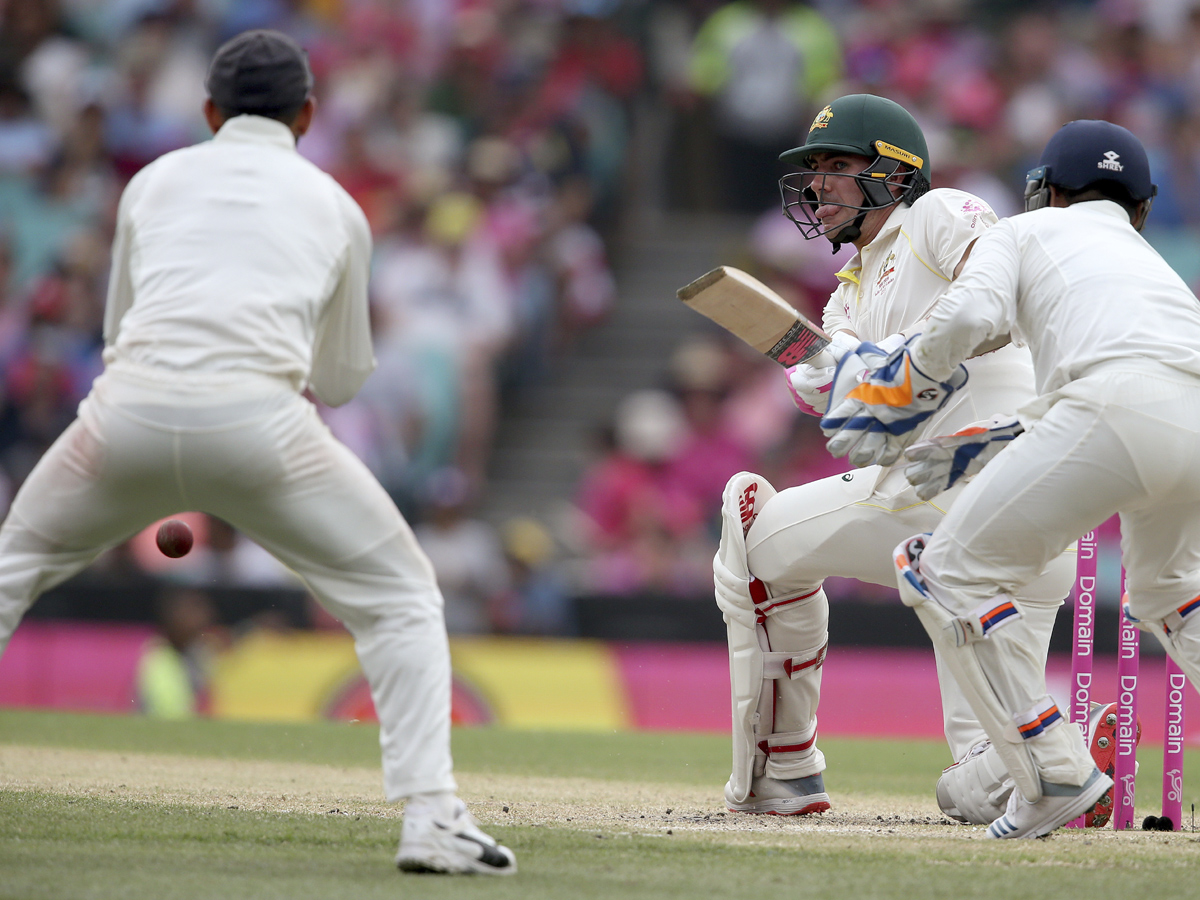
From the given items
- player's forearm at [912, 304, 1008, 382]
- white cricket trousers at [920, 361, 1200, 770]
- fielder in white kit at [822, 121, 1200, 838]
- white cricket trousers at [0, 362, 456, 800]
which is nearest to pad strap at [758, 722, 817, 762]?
fielder in white kit at [822, 121, 1200, 838]

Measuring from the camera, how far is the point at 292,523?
12.1 feet

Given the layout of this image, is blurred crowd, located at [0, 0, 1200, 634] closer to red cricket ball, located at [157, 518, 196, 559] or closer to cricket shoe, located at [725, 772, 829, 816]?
cricket shoe, located at [725, 772, 829, 816]

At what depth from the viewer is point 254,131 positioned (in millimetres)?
3912

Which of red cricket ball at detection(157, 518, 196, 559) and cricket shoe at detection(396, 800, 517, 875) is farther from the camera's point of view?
red cricket ball at detection(157, 518, 196, 559)

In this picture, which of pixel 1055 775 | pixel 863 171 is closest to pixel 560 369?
pixel 863 171

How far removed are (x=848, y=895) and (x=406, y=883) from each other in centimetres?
103

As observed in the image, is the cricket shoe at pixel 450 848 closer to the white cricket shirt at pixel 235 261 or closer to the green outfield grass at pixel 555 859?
the green outfield grass at pixel 555 859

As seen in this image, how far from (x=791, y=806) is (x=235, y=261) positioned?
2736 mm

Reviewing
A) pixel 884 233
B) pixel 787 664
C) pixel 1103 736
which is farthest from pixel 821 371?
pixel 1103 736

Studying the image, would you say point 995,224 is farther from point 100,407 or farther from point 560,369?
point 560,369

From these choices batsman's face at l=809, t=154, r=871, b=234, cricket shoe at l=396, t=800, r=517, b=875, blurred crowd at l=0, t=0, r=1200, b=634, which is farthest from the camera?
blurred crowd at l=0, t=0, r=1200, b=634

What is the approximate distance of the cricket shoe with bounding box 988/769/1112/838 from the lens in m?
4.37

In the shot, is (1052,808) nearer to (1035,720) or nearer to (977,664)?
(1035,720)

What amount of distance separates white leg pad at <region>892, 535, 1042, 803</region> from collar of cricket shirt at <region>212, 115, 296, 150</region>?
216cm
